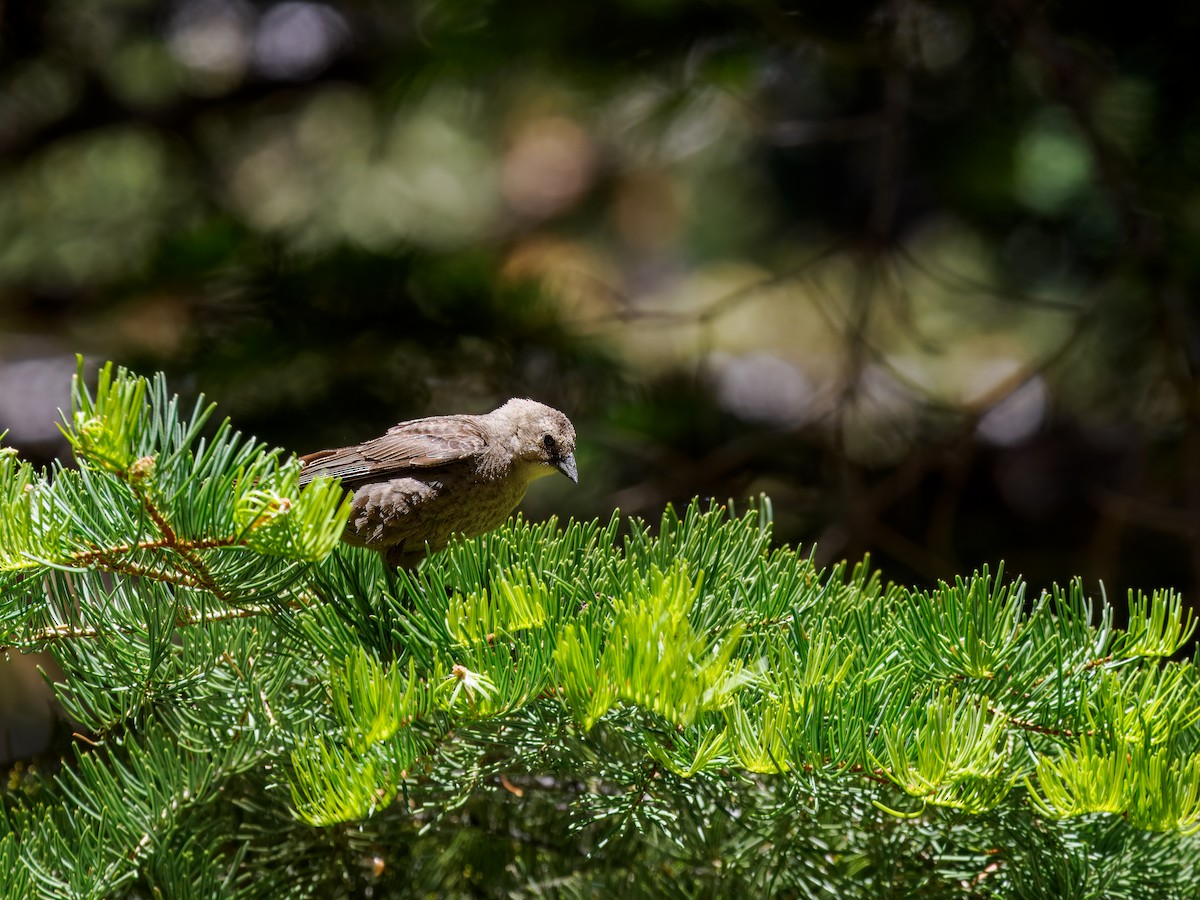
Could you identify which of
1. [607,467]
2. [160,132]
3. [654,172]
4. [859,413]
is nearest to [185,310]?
[160,132]

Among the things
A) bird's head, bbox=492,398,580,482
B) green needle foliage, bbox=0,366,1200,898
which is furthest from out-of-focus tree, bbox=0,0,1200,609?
green needle foliage, bbox=0,366,1200,898

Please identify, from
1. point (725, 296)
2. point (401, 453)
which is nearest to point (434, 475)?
point (401, 453)

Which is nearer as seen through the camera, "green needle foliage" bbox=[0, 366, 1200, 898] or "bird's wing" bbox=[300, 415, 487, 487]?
"green needle foliage" bbox=[0, 366, 1200, 898]

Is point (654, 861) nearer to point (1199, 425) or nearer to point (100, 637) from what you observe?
point (100, 637)

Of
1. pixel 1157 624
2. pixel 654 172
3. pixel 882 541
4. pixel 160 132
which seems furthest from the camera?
pixel 654 172

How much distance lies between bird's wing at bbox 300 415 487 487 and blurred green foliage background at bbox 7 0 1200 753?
46.8 inches

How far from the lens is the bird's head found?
266cm

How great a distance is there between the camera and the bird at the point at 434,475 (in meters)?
2.35

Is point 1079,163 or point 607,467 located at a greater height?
point 1079,163

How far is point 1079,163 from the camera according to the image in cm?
484

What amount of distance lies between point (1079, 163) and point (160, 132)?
383cm

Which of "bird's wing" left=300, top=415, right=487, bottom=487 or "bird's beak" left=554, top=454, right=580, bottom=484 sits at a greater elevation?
"bird's wing" left=300, top=415, right=487, bottom=487

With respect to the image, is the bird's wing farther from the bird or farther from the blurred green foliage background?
the blurred green foliage background

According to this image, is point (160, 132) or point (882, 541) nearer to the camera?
point (882, 541)
